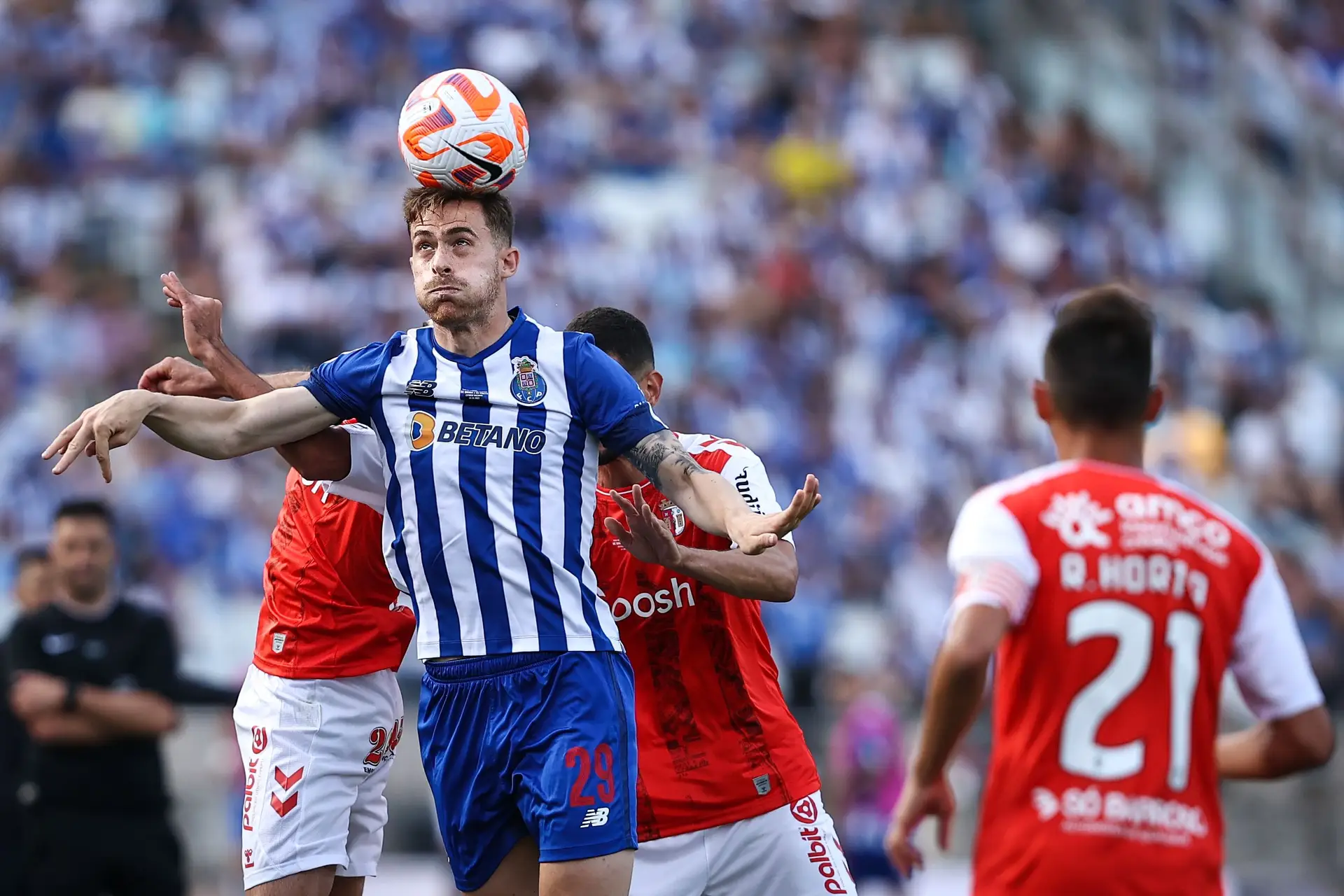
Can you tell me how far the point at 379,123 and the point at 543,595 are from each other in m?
15.1

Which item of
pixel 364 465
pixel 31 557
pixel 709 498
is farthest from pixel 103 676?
pixel 709 498

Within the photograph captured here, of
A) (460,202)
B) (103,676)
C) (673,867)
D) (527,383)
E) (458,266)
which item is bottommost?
(673,867)

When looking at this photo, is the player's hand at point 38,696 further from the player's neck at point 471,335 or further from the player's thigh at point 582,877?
the player's thigh at point 582,877

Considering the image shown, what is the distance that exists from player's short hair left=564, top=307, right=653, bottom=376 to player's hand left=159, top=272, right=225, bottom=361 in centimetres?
129

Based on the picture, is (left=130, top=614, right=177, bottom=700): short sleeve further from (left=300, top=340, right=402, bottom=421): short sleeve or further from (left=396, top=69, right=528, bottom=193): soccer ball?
(left=396, top=69, right=528, bottom=193): soccer ball

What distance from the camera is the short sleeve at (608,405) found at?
5805 millimetres

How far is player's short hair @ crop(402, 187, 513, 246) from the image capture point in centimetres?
603

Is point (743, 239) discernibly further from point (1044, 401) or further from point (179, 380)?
point (1044, 401)

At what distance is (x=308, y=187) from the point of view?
63.3 feet

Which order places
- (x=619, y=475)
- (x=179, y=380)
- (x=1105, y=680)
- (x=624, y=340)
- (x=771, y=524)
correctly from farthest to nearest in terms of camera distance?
1. (x=624, y=340)
2. (x=619, y=475)
3. (x=179, y=380)
4. (x=771, y=524)
5. (x=1105, y=680)

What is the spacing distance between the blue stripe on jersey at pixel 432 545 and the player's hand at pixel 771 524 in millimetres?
954

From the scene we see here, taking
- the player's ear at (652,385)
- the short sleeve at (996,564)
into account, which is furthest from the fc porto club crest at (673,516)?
the short sleeve at (996,564)

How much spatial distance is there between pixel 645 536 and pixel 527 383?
0.62 m

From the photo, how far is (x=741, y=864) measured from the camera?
6.43 meters
